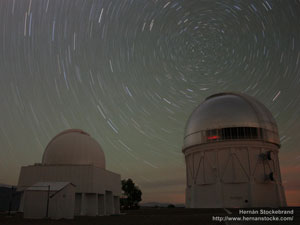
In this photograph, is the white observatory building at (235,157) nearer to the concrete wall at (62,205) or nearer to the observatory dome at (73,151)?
the observatory dome at (73,151)

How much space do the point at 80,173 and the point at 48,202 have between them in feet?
22.1

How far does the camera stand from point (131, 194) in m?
56.4

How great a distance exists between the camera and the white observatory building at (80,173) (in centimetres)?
2567

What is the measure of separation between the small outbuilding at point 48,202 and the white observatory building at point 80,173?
362 centimetres

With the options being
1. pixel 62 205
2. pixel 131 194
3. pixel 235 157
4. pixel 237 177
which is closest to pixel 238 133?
pixel 235 157

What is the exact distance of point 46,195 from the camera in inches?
774

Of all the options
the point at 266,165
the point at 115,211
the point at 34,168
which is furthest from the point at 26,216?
the point at 266,165

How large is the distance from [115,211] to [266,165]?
745 inches

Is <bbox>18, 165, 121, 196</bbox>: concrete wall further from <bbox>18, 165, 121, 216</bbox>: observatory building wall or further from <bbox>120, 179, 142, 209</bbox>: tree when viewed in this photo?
<bbox>120, 179, 142, 209</bbox>: tree

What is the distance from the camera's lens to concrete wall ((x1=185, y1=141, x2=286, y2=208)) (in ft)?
99.6

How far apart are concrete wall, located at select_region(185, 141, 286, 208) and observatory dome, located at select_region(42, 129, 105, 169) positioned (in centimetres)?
1296

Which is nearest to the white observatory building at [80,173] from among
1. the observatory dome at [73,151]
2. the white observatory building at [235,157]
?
the observatory dome at [73,151]

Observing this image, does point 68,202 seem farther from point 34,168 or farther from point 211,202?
point 211,202

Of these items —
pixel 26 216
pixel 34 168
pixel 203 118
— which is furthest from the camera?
pixel 203 118
